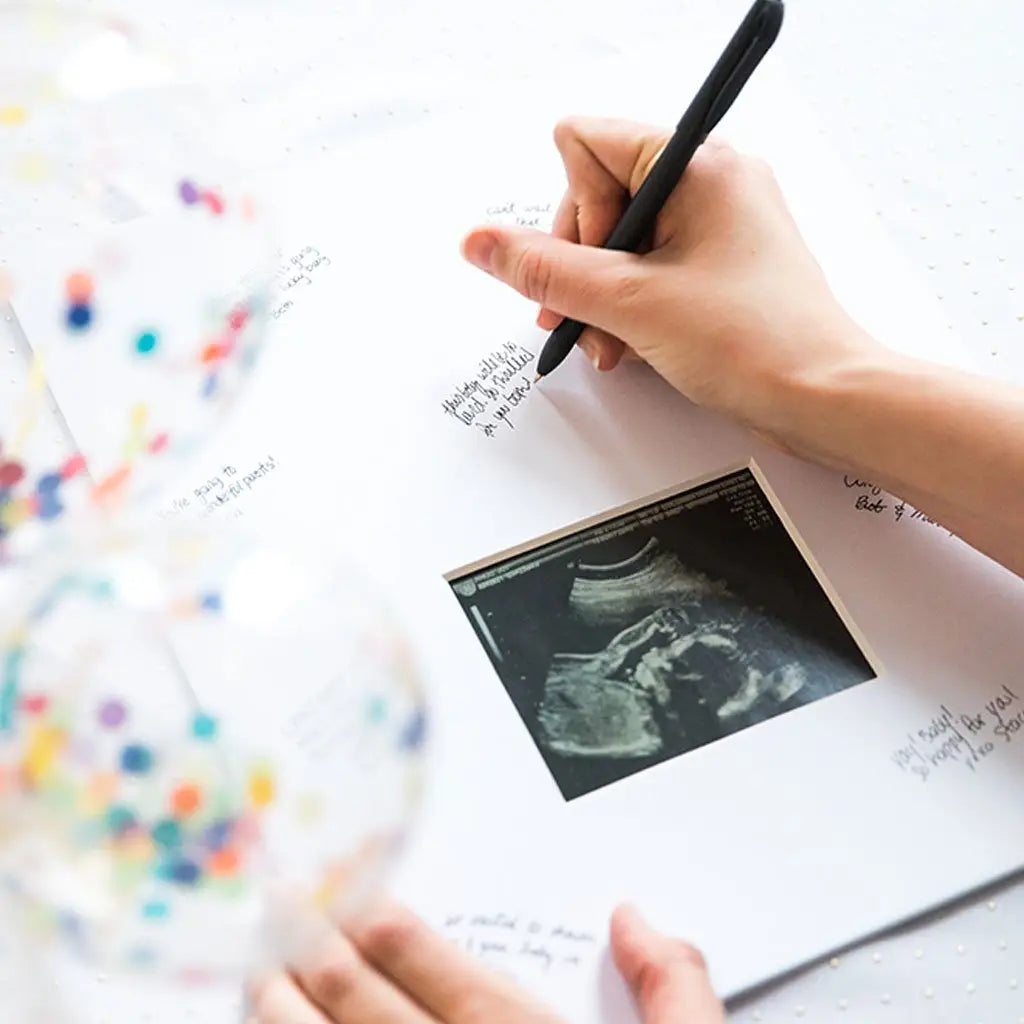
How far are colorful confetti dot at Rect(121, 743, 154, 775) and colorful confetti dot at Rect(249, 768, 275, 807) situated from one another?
0.12 ft

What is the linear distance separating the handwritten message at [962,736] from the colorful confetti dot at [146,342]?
0.34 m

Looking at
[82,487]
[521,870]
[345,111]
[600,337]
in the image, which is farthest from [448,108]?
[521,870]

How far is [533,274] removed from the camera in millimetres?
587

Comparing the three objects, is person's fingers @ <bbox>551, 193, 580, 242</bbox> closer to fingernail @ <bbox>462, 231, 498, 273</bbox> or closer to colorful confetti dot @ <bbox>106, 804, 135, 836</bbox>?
fingernail @ <bbox>462, 231, 498, 273</bbox>

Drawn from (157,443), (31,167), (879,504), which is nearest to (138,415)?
(157,443)

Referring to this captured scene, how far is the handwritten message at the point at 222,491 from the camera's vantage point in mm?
555

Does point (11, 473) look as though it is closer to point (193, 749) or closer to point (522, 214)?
point (193, 749)

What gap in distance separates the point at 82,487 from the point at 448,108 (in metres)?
0.28

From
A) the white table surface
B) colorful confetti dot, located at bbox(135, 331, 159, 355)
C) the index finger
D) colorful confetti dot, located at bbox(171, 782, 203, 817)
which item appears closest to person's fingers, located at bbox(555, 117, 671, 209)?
the index finger

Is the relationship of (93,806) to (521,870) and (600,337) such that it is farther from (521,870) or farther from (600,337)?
(600,337)

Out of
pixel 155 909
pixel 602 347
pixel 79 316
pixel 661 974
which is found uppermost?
pixel 79 316

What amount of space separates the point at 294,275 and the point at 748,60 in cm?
23

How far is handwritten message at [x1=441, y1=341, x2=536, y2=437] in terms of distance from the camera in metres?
0.59

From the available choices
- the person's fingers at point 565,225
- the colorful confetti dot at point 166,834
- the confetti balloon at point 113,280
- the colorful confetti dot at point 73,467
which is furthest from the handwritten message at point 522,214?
the colorful confetti dot at point 166,834
